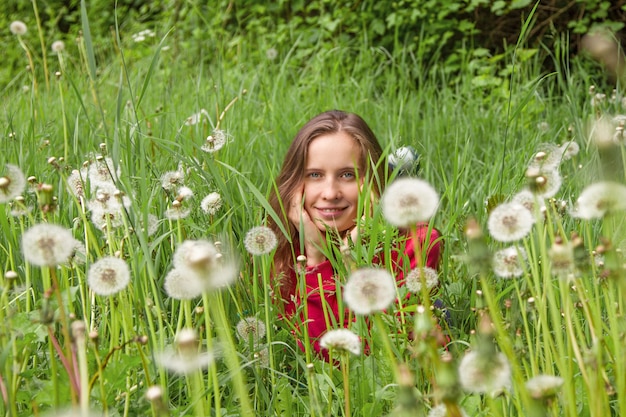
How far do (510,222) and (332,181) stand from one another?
53.8 inches

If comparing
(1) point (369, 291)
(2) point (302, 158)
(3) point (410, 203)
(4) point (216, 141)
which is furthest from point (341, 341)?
(2) point (302, 158)

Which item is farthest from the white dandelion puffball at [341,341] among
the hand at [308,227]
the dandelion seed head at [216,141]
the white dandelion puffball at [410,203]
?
the hand at [308,227]

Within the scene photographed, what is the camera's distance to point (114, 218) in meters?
1.49

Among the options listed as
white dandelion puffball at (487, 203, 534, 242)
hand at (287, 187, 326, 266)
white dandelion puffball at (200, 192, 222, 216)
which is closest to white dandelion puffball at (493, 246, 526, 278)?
white dandelion puffball at (487, 203, 534, 242)

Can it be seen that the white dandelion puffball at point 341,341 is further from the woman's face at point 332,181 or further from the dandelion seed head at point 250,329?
the woman's face at point 332,181

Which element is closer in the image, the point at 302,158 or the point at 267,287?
the point at 267,287

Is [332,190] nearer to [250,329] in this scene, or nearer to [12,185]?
[250,329]

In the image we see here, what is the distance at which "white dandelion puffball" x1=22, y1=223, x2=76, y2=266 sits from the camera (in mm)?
929

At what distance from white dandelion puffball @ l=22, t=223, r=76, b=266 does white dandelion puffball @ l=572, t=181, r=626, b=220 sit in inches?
25.2

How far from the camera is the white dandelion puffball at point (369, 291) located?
3.12 feet

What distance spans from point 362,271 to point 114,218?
2.27ft

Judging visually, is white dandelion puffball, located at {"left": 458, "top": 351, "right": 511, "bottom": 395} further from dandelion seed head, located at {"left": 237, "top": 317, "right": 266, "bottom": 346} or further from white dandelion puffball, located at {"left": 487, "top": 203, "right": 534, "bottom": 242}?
dandelion seed head, located at {"left": 237, "top": 317, "right": 266, "bottom": 346}

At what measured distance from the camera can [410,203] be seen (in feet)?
3.05

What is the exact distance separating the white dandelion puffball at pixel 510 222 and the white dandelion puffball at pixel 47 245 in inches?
21.3
